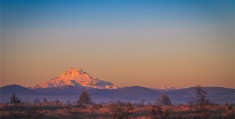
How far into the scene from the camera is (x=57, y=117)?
50.7 meters

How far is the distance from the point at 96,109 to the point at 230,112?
684 inches

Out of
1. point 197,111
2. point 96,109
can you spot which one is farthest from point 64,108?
point 197,111

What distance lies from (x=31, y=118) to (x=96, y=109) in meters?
14.0

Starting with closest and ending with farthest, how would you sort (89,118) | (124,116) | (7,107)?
1. (124,116)
2. (89,118)
3. (7,107)

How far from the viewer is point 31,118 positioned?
4666cm

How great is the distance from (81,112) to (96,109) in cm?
364

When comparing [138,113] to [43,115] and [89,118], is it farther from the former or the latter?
[43,115]

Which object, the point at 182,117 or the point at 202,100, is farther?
the point at 202,100

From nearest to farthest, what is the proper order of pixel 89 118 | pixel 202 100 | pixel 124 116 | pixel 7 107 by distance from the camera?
pixel 124 116 → pixel 89 118 → pixel 7 107 → pixel 202 100

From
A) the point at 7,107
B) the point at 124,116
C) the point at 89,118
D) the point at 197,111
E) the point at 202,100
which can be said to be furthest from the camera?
the point at 202,100

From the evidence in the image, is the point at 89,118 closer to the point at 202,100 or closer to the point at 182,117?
the point at 182,117

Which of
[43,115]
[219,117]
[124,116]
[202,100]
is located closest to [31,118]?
[43,115]

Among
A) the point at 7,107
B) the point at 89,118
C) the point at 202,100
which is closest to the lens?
the point at 89,118

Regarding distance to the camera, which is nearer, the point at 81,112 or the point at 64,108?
the point at 81,112
